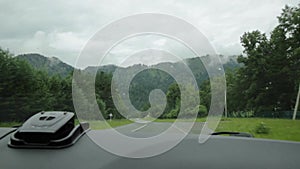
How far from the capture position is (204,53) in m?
0.88

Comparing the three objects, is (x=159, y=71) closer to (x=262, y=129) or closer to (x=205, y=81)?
(x=205, y=81)

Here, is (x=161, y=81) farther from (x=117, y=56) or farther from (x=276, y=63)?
(x=276, y=63)

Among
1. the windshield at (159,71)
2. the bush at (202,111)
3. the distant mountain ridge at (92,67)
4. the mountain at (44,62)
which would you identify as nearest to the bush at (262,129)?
the windshield at (159,71)

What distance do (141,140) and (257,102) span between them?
1.11 metres

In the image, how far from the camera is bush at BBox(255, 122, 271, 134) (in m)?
1.26

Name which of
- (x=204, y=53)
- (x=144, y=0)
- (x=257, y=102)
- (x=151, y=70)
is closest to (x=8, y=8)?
(x=144, y=0)

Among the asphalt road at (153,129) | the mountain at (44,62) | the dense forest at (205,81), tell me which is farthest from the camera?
the mountain at (44,62)

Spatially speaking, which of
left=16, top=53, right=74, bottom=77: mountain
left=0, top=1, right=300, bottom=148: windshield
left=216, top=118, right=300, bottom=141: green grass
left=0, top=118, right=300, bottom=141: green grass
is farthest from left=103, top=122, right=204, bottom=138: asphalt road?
left=16, top=53, right=74, bottom=77: mountain

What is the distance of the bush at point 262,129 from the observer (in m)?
1.26

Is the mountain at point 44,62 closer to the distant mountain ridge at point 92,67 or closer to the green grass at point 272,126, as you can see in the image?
the distant mountain ridge at point 92,67

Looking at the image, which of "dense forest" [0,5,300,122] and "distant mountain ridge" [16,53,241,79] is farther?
"dense forest" [0,5,300,122]

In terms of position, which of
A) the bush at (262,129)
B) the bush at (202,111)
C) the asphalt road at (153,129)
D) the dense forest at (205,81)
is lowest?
the bush at (262,129)

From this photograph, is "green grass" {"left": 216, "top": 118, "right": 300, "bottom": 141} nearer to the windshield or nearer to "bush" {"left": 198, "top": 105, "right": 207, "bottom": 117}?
the windshield

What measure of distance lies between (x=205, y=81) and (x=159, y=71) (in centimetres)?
26
